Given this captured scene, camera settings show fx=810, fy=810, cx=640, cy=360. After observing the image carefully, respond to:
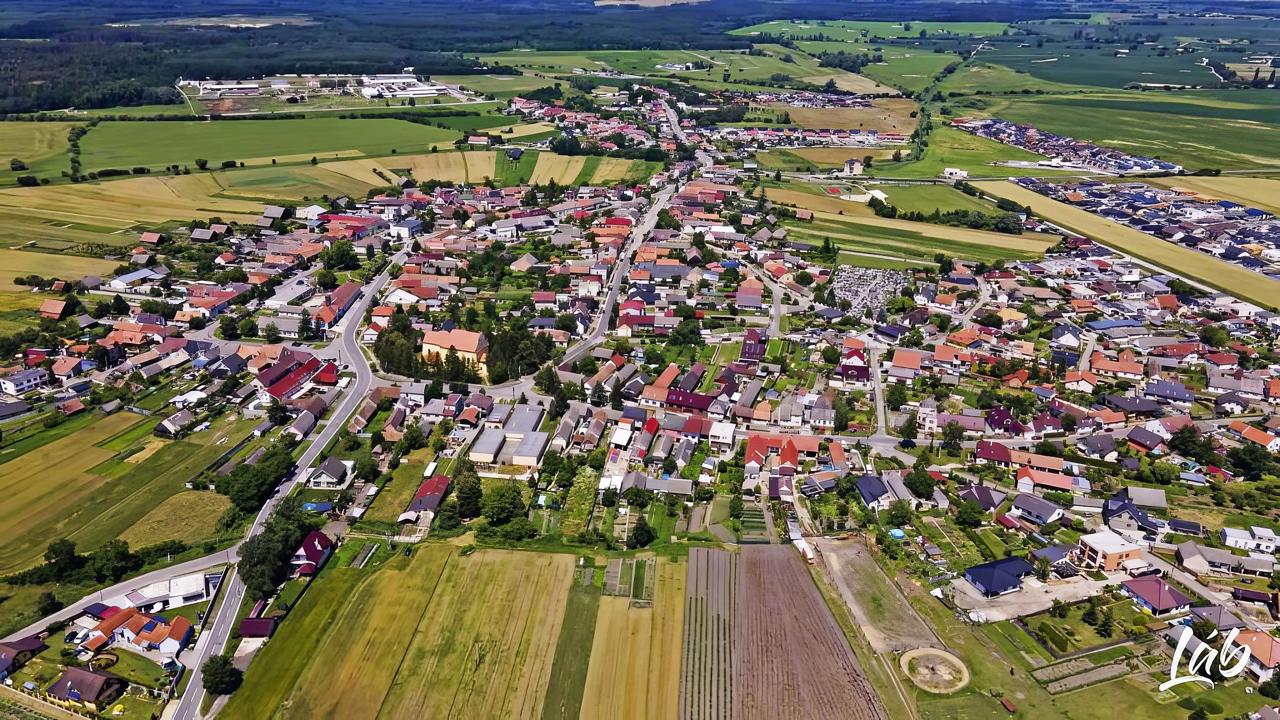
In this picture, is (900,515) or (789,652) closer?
(789,652)

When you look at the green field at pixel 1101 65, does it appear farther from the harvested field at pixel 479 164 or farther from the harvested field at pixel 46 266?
the harvested field at pixel 46 266

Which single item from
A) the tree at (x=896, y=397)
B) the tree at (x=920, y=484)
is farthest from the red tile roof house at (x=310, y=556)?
the tree at (x=896, y=397)

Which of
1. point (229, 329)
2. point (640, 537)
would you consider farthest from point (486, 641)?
point (229, 329)

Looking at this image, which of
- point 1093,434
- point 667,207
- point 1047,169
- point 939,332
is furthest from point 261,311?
point 1047,169

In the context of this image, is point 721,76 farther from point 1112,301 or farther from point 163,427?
point 163,427

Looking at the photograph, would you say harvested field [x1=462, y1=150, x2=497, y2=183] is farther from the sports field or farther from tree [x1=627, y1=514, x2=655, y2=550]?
tree [x1=627, y1=514, x2=655, y2=550]

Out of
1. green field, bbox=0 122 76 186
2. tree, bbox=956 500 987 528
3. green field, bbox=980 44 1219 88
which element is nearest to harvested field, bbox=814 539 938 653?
tree, bbox=956 500 987 528

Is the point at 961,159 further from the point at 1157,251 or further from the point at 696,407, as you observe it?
the point at 696,407
